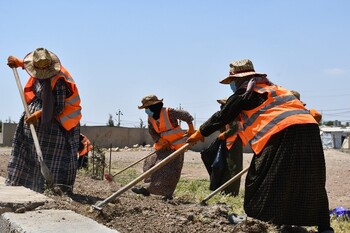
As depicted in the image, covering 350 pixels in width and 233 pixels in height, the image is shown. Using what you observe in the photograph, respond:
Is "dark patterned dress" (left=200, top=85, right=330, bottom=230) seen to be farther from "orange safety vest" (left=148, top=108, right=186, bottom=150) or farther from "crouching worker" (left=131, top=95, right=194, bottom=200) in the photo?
"orange safety vest" (left=148, top=108, right=186, bottom=150)

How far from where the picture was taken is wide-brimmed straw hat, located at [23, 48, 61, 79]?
19.4 feet

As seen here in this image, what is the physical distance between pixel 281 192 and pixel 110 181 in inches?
178

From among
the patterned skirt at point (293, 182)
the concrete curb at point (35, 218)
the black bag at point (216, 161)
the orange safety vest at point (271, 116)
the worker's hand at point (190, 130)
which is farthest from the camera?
the black bag at point (216, 161)

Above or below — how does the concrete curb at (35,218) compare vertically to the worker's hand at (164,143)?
below

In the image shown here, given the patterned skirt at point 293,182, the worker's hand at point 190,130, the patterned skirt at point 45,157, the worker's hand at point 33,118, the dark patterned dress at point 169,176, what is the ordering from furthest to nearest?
the worker's hand at point 190,130 < the dark patterned dress at point 169,176 < the patterned skirt at point 45,157 < the worker's hand at point 33,118 < the patterned skirt at point 293,182

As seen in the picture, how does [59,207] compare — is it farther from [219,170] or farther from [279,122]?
[219,170]

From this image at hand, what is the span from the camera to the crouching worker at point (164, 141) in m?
A: 7.82

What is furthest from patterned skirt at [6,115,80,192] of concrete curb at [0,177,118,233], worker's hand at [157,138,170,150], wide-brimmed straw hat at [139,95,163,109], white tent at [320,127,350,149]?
white tent at [320,127,350,149]

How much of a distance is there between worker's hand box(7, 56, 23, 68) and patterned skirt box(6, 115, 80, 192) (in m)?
0.67

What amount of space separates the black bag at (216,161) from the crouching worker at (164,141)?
0.89 metres

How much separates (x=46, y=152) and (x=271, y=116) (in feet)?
A: 8.56

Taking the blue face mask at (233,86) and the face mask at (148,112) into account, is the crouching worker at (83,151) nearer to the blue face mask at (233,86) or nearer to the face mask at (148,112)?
the face mask at (148,112)

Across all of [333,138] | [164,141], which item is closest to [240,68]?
[164,141]

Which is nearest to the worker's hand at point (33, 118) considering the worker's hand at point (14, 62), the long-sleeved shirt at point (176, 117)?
the worker's hand at point (14, 62)
